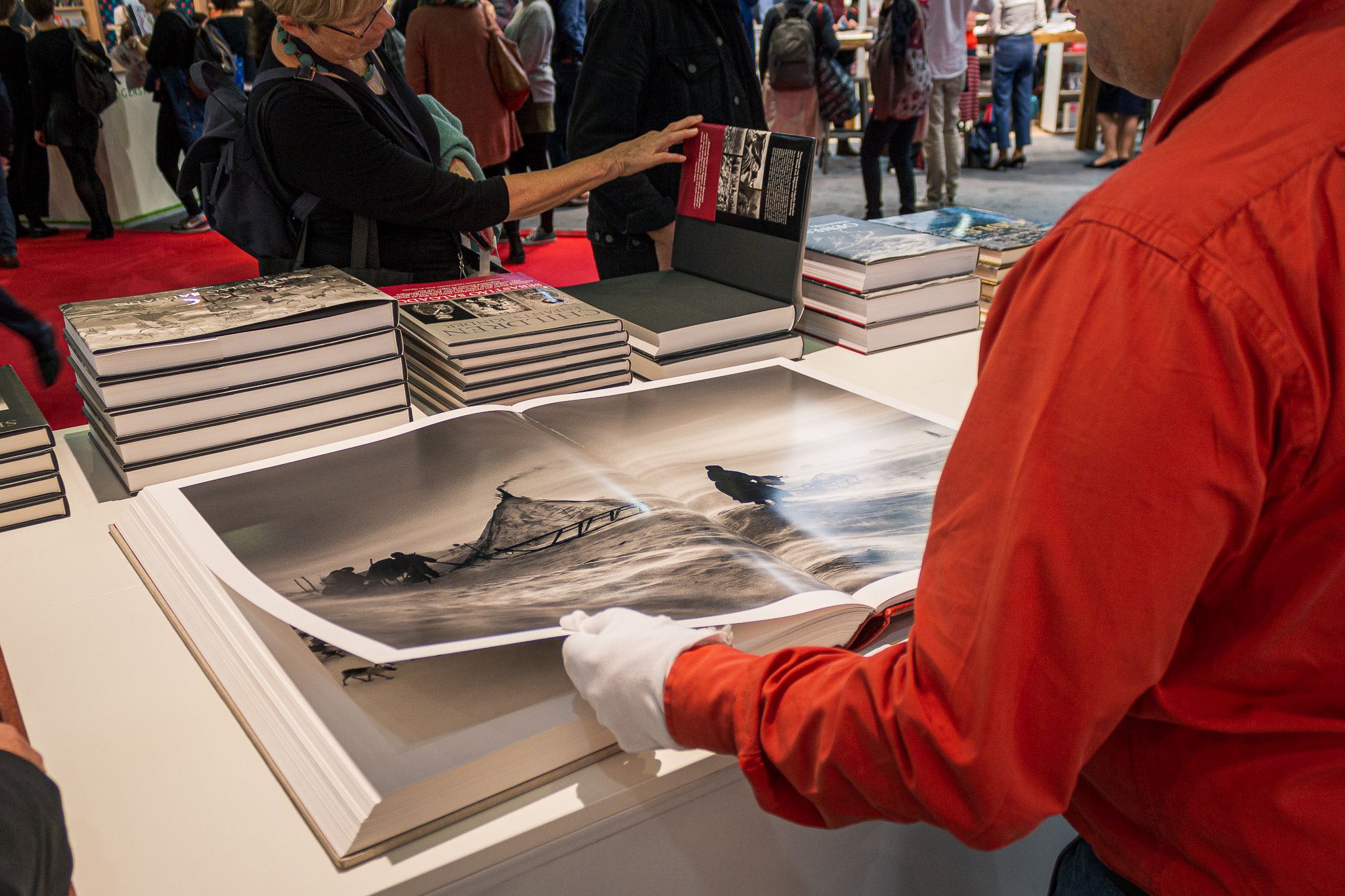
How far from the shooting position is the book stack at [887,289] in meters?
1.57

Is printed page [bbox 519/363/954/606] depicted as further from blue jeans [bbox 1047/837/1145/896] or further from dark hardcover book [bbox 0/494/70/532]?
dark hardcover book [bbox 0/494/70/532]

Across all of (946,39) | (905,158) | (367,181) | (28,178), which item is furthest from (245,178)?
(28,178)

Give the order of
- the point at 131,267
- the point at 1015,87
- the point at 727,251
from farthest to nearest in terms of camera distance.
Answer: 1. the point at 1015,87
2. the point at 131,267
3. the point at 727,251

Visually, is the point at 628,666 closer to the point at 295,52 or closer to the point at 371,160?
the point at 371,160

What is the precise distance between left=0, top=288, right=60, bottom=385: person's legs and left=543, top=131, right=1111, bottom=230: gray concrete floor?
3.52 metres

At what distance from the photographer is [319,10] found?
1.48m

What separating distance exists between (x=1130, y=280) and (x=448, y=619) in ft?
1.59

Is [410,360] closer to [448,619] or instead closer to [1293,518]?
[448,619]

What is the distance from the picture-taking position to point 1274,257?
42 centimetres

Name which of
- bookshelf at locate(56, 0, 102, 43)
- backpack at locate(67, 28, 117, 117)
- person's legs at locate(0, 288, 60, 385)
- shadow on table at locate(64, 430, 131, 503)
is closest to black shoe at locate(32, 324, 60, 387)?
person's legs at locate(0, 288, 60, 385)

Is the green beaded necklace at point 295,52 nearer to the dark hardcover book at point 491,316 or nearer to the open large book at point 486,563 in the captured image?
the dark hardcover book at point 491,316

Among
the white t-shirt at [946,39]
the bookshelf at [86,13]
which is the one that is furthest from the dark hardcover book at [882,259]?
the bookshelf at [86,13]

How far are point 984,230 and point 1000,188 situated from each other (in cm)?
572

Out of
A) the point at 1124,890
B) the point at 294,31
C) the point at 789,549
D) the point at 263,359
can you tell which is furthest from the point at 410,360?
the point at 1124,890
